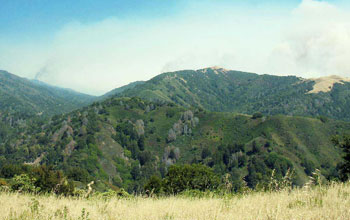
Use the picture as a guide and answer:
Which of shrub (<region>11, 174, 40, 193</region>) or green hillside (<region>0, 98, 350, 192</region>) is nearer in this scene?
shrub (<region>11, 174, 40, 193</region>)

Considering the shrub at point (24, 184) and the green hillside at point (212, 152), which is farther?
the green hillside at point (212, 152)

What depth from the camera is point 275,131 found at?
575 feet

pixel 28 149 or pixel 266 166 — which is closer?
pixel 266 166

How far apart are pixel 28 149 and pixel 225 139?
149033 millimetres

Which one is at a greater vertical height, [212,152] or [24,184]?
[24,184]

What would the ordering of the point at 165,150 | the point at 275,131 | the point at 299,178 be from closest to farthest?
the point at 299,178
the point at 275,131
the point at 165,150

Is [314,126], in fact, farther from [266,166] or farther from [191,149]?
[191,149]

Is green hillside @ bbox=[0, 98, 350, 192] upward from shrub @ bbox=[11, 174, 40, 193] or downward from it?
downward

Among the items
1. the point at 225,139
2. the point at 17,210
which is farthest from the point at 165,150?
the point at 17,210

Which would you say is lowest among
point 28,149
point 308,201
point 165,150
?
point 28,149

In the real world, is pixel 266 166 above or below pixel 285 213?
below

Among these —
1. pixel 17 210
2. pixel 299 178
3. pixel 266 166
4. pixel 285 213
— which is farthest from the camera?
pixel 266 166

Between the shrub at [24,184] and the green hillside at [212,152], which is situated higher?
the shrub at [24,184]

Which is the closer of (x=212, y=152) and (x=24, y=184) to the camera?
(x=24, y=184)
